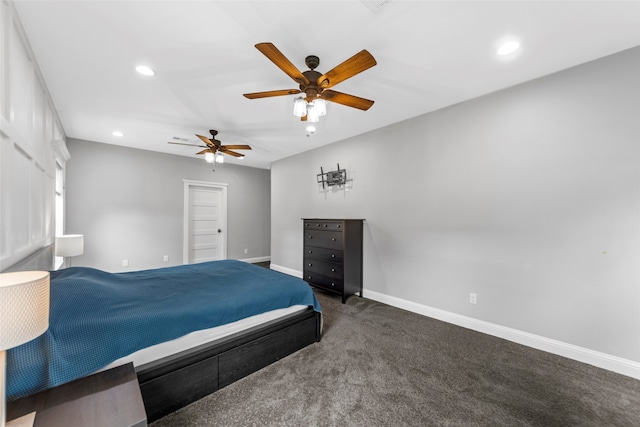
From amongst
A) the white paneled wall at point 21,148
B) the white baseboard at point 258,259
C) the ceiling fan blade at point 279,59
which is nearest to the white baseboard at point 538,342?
the ceiling fan blade at point 279,59

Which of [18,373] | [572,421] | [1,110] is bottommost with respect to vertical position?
[572,421]

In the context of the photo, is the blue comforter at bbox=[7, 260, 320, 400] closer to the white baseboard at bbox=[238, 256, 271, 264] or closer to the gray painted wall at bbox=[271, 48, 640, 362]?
the gray painted wall at bbox=[271, 48, 640, 362]

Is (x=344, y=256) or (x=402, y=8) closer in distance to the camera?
(x=402, y=8)

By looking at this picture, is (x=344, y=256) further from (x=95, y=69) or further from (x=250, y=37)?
(x=95, y=69)

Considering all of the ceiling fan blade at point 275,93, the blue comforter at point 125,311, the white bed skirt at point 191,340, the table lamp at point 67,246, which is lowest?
the white bed skirt at point 191,340

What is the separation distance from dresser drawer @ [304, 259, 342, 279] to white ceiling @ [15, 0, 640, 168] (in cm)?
218

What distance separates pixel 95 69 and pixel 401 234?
378cm

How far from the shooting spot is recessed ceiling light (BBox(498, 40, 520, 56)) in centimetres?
190

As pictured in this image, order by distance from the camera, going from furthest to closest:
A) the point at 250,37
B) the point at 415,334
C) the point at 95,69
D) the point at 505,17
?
the point at 415,334, the point at 95,69, the point at 250,37, the point at 505,17

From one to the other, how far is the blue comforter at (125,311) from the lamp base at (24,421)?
19 cm

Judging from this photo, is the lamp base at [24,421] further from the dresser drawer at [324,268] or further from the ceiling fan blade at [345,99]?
the dresser drawer at [324,268]

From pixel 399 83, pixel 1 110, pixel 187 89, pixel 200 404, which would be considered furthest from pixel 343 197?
pixel 1 110

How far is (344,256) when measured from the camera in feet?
11.4

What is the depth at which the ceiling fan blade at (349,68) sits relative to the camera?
5.25 feet
